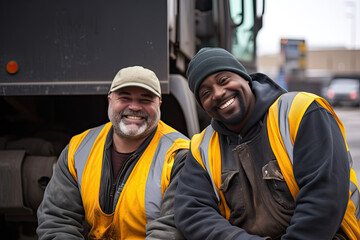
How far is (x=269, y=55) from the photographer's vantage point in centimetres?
4903

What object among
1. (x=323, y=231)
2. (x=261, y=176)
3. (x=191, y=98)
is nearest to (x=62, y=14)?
(x=191, y=98)

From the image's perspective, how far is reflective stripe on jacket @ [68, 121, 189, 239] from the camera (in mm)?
2416

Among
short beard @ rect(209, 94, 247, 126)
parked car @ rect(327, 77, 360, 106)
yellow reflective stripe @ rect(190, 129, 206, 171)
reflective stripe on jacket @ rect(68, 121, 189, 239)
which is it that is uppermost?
short beard @ rect(209, 94, 247, 126)

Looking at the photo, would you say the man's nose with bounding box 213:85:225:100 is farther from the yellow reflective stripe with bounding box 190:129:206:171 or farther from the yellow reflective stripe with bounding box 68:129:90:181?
the yellow reflective stripe with bounding box 68:129:90:181

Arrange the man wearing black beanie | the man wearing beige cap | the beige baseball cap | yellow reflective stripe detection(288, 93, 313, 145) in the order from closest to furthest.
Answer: the man wearing black beanie, yellow reflective stripe detection(288, 93, 313, 145), the man wearing beige cap, the beige baseball cap

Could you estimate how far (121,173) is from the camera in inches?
99.0

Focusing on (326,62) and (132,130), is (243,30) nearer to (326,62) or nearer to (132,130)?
(132,130)

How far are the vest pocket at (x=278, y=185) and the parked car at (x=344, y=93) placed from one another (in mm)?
18345

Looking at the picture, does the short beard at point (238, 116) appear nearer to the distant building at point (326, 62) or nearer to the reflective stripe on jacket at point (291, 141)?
the reflective stripe on jacket at point (291, 141)

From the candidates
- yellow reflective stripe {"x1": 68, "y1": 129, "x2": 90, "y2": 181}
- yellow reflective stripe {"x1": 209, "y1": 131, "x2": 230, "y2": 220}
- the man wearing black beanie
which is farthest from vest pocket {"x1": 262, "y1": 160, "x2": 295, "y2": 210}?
yellow reflective stripe {"x1": 68, "y1": 129, "x2": 90, "y2": 181}

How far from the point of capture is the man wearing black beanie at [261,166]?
1834 mm

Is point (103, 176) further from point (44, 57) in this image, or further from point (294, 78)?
point (294, 78)

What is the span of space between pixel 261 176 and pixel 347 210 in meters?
0.42

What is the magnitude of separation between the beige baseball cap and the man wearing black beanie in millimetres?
422
